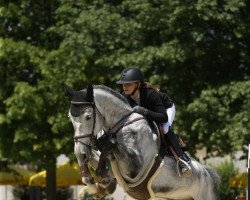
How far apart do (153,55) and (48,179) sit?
706cm

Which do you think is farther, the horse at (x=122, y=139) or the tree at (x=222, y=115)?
the tree at (x=222, y=115)

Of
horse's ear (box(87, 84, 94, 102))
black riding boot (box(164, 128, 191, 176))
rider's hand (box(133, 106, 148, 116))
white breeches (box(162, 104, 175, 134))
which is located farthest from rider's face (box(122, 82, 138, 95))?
black riding boot (box(164, 128, 191, 176))

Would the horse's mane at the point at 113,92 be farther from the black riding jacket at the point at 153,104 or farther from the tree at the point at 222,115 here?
the tree at the point at 222,115

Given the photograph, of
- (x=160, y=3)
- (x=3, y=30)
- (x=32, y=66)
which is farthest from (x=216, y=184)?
(x=3, y=30)

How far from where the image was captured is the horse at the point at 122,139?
33.2ft

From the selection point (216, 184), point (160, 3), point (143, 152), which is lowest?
point (216, 184)

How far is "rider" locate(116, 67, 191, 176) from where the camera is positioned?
10555mm

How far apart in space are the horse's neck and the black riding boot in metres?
0.83

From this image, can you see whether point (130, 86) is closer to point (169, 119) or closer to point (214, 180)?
point (169, 119)

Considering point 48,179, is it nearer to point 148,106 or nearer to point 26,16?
point 26,16

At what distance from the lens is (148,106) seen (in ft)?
35.7

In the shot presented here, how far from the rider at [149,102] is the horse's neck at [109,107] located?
208mm

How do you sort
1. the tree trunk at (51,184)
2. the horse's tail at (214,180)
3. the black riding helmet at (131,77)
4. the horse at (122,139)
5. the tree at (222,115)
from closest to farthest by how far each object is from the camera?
the horse at (122,139) < the black riding helmet at (131,77) < the horse's tail at (214,180) < the tree at (222,115) < the tree trunk at (51,184)

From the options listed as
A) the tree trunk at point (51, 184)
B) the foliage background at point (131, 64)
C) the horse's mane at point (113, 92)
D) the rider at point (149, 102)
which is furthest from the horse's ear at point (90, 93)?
the tree trunk at point (51, 184)
